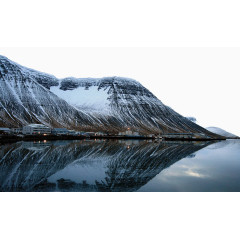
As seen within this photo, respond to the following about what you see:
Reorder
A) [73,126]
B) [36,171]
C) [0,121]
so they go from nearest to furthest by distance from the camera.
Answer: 1. [36,171]
2. [0,121]
3. [73,126]

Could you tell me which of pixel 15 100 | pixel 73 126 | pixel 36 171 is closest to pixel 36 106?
pixel 15 100

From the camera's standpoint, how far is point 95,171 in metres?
28.3

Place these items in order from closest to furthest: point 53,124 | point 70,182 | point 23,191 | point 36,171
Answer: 1. point 23,191
2. point 70,182
3. point 36,171
4. point 53,124

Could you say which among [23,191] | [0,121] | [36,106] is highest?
[36,106]

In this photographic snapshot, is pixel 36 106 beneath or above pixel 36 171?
above

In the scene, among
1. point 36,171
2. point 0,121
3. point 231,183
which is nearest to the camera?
point 231,183

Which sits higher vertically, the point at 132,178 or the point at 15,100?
the point at 15,100

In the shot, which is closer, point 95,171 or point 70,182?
point 70,182

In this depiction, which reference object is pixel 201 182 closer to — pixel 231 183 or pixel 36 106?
pixel 231 183

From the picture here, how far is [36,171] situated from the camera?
87.8 ft

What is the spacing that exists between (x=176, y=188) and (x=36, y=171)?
53.1ft

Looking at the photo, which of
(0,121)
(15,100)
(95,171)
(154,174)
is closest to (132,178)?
(154,174)

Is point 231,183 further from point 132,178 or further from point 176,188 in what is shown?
point 132,178

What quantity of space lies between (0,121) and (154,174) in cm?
14773
